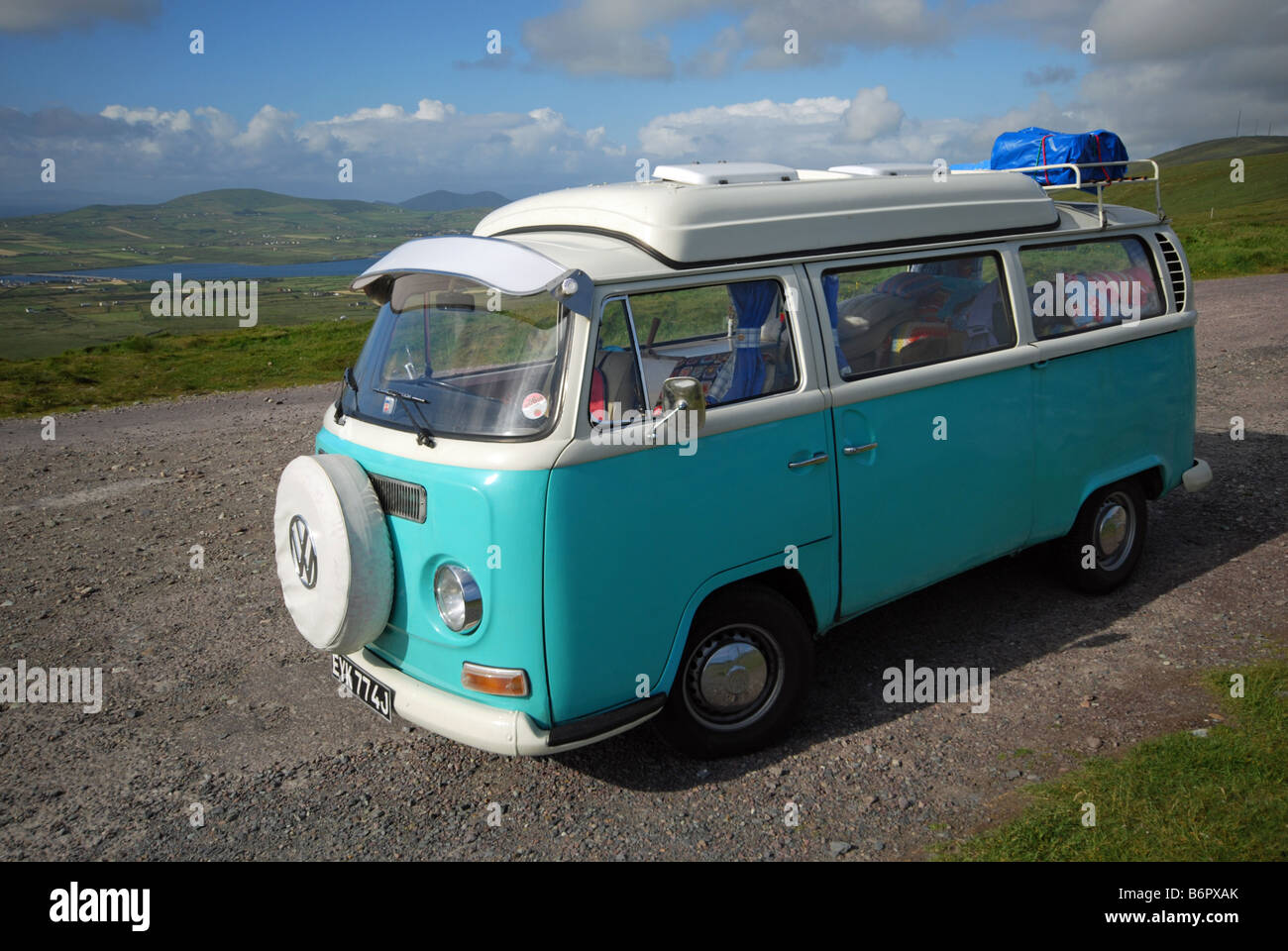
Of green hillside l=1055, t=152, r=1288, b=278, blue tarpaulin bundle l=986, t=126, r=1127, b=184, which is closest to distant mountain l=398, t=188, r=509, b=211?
green hillside l=1055, t=152, r=1288, b=278

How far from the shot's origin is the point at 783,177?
4.65m

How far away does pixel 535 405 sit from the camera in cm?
356

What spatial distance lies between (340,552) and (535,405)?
3.36 feet

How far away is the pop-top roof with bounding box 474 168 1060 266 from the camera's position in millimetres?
3920

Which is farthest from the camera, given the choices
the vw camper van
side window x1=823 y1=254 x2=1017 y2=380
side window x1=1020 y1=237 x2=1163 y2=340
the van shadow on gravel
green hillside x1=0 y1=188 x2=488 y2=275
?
green hillside x1=0 y1=188 x2=488 y2=275

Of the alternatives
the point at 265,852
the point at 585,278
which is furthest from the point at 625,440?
the point at 265,852

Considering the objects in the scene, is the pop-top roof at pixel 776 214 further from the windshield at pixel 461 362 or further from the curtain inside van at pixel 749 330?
the windshield at pixel 461 362

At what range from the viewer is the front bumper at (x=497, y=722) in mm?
3510

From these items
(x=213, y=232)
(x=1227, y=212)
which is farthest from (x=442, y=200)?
(x=1227, y=212)

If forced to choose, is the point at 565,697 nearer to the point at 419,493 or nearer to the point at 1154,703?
the point at 419,493

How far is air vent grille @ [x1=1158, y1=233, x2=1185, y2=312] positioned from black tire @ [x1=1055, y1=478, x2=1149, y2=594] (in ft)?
4.08

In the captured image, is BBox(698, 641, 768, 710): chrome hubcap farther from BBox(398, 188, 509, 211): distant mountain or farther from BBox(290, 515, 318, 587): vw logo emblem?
BBox(398, 188, 509, 211): distant mountain

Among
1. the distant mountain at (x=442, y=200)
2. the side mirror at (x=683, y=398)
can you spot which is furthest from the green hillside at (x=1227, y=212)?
the distant mountain at (x=442, y=200)

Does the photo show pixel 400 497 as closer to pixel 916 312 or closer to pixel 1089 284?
pixel 916 312
